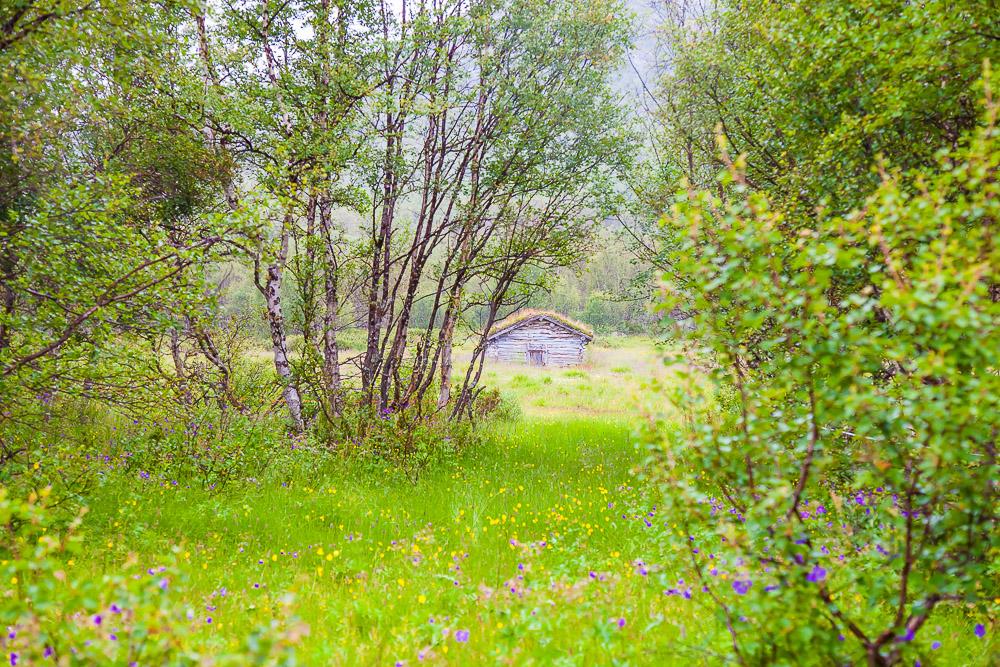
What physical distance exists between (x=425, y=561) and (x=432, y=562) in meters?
0.08

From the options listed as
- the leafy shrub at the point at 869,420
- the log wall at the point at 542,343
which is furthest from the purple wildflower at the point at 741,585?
the log wall at the point at 542,343

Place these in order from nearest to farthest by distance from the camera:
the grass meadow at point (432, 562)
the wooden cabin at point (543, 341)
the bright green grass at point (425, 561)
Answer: the grass meadow at point (432, 562)
the bright green grass at point (425, 561)
the wooden cabin at point (543, 341)

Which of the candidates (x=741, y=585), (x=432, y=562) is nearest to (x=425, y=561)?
(x=432, y=562)

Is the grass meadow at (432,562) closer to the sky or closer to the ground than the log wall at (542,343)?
closer to the ground

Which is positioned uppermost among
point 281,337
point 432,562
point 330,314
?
point 330,314

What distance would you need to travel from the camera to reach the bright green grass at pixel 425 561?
3.58 meters

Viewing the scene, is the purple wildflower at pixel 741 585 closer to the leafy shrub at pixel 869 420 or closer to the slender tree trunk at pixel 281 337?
the leafy shrub at pixel 869 420

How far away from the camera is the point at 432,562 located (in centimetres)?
540

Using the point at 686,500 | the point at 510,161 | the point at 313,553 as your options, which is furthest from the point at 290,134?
the point at 686,500

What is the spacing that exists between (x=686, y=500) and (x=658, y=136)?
14.6m

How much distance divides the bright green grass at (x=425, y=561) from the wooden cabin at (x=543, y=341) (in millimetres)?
33750

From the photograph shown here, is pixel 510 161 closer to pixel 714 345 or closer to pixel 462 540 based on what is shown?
pixel 462 540

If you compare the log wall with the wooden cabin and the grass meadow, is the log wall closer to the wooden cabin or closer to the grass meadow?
the wooden cabin

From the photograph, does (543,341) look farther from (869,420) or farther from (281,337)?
(869,420)
